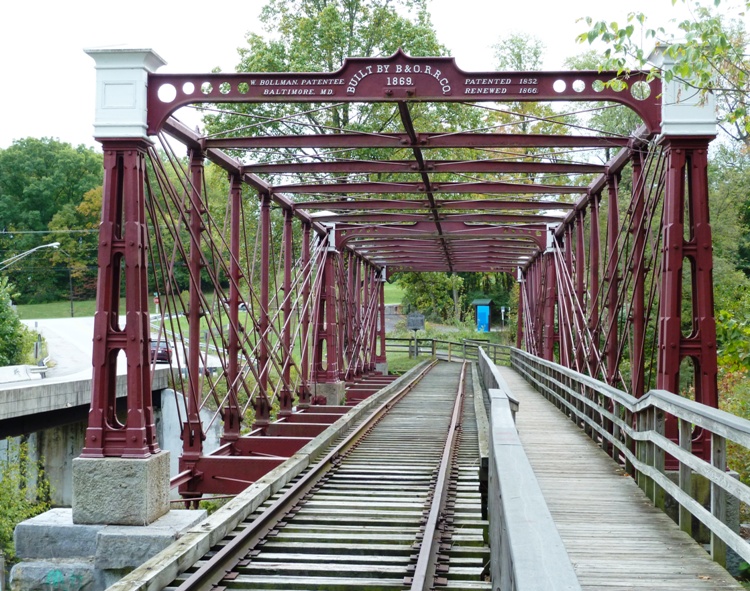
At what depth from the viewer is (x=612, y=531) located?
6680 millimetres

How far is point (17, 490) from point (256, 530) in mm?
12676

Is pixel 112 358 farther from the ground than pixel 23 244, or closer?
closer

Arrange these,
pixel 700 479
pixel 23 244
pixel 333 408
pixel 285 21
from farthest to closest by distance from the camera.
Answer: pixel 23 244 → pixel 285 21 → pixel 333 408 → pixel 700 479

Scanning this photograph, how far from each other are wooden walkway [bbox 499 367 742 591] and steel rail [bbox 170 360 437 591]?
7.87ft

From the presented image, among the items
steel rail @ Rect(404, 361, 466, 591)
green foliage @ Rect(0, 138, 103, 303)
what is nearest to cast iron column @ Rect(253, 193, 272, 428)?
steel rail @ Rect(404, 361, 466, 591)

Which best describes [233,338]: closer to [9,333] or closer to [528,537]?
[528,537]

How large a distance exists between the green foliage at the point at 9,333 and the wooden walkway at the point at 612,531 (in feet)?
95.3

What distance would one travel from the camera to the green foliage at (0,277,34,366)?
35491 mm

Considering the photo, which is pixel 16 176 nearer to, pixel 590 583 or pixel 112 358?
pixel 112 358

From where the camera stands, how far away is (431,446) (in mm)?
13906

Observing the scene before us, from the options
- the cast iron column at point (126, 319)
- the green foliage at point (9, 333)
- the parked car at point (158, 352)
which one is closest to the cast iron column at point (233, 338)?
the parked car at point (158, 352)

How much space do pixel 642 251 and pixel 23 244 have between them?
242 feet

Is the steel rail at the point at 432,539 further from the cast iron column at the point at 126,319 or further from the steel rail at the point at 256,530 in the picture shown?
the cast iron column at the point at 126,319

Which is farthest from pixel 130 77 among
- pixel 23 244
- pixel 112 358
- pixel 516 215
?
pixel 23 244
